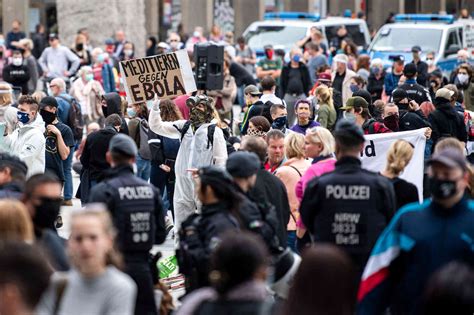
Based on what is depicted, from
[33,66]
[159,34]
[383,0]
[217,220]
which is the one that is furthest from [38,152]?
[383,0]

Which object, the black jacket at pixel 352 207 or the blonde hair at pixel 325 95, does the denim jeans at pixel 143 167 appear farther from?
the black jacket at pixel 352 207

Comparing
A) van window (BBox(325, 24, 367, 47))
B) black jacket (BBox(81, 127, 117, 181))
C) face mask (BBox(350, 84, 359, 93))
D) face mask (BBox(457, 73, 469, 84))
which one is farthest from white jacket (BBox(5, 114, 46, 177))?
van window (BBox(325, 24, 367, 47))

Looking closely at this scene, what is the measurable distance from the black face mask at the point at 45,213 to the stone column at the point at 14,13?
1352 inches

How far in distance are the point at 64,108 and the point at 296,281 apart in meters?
11.1

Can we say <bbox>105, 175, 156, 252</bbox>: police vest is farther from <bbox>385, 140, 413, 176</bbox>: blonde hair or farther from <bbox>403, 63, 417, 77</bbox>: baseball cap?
<bbox>403, 63, 417, 77</bbox>: baseball cap

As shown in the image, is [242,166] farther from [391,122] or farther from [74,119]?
[74,119]

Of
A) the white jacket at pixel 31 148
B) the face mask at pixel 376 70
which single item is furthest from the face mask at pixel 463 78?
the white jacket at pixel 31 148

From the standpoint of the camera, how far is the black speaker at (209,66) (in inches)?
669

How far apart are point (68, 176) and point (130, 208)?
7.98 m

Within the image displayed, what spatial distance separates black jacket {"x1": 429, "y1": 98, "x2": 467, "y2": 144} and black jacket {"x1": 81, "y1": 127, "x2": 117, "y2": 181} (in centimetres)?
354

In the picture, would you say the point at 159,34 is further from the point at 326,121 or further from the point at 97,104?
the point at 326,121

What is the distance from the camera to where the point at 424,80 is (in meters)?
21.3

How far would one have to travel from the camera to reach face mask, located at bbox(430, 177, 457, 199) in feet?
22.3

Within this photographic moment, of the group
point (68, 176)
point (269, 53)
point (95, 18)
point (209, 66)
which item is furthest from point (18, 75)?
point (68, 176)
